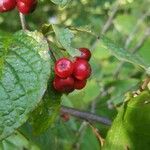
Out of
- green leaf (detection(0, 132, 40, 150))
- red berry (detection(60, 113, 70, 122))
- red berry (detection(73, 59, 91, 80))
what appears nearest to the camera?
red berry (detection(73, 59, 91, 80))

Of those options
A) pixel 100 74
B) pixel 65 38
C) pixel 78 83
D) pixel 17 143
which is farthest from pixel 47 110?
pixel 100 74

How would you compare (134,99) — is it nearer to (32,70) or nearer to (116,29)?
A: (32,70)

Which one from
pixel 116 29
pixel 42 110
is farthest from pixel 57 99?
pixel 116 29

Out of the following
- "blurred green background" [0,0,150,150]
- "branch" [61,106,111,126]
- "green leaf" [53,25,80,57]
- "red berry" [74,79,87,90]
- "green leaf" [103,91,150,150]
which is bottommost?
"blurred green background" [0,0,150,150]

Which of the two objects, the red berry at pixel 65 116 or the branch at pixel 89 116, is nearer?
the branch at pixel 89 116

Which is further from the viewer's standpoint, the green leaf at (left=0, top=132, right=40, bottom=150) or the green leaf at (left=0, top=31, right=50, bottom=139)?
the green leaf at (left=0, top=132, right=40, bottom=150)

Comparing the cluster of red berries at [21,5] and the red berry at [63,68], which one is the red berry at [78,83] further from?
the cluster of red berries at [21,5]

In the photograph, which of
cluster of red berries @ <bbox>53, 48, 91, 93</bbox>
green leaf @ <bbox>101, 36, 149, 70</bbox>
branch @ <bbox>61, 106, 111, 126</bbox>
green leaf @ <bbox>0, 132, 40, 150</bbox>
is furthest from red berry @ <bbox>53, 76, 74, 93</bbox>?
green leaf @ <bbox>0, 132, 40, 150</bbox>

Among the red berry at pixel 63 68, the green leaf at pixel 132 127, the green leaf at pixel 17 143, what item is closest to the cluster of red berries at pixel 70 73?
the red berry at pixel 63 68

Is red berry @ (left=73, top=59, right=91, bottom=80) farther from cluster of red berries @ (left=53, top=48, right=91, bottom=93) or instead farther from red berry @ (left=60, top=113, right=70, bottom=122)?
red berry @ (left=60, top=113, right=70, bottom=122)
